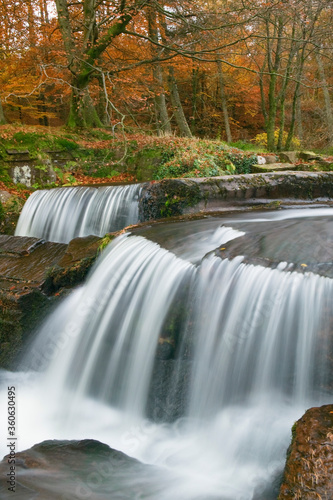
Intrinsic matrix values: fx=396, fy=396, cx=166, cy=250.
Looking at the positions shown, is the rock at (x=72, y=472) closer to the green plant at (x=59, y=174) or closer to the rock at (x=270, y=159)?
the green plant at (x=59, y=174)

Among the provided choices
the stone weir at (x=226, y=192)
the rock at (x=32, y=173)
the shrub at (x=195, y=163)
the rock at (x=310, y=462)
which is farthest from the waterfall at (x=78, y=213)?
the rock at (x=310, y=462)

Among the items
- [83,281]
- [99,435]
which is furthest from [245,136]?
[99,435]

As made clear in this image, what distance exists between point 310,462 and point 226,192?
5.14 meters

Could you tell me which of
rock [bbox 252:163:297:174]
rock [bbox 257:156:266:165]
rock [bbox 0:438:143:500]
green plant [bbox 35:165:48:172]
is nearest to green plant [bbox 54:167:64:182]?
green plant [bbox 35:165:48:172]

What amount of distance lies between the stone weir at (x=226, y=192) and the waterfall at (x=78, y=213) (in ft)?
3.98

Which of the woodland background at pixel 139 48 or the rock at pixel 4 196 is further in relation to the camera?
the woodland background at pixel 139 48

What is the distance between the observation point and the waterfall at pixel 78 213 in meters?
8.21

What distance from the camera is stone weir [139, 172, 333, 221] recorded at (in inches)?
257

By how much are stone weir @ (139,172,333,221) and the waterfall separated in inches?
47.7

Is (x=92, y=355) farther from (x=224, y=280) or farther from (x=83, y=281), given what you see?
(x=224, y=280)

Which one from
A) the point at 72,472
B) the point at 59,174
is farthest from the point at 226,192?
the point at 59,174

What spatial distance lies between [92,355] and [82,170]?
Answer: 875 centimetres

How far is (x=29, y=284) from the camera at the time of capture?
5.48 meters

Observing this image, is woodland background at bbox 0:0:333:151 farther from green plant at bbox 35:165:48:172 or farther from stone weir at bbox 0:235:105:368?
stone weir at bbox 0:235:105:368
